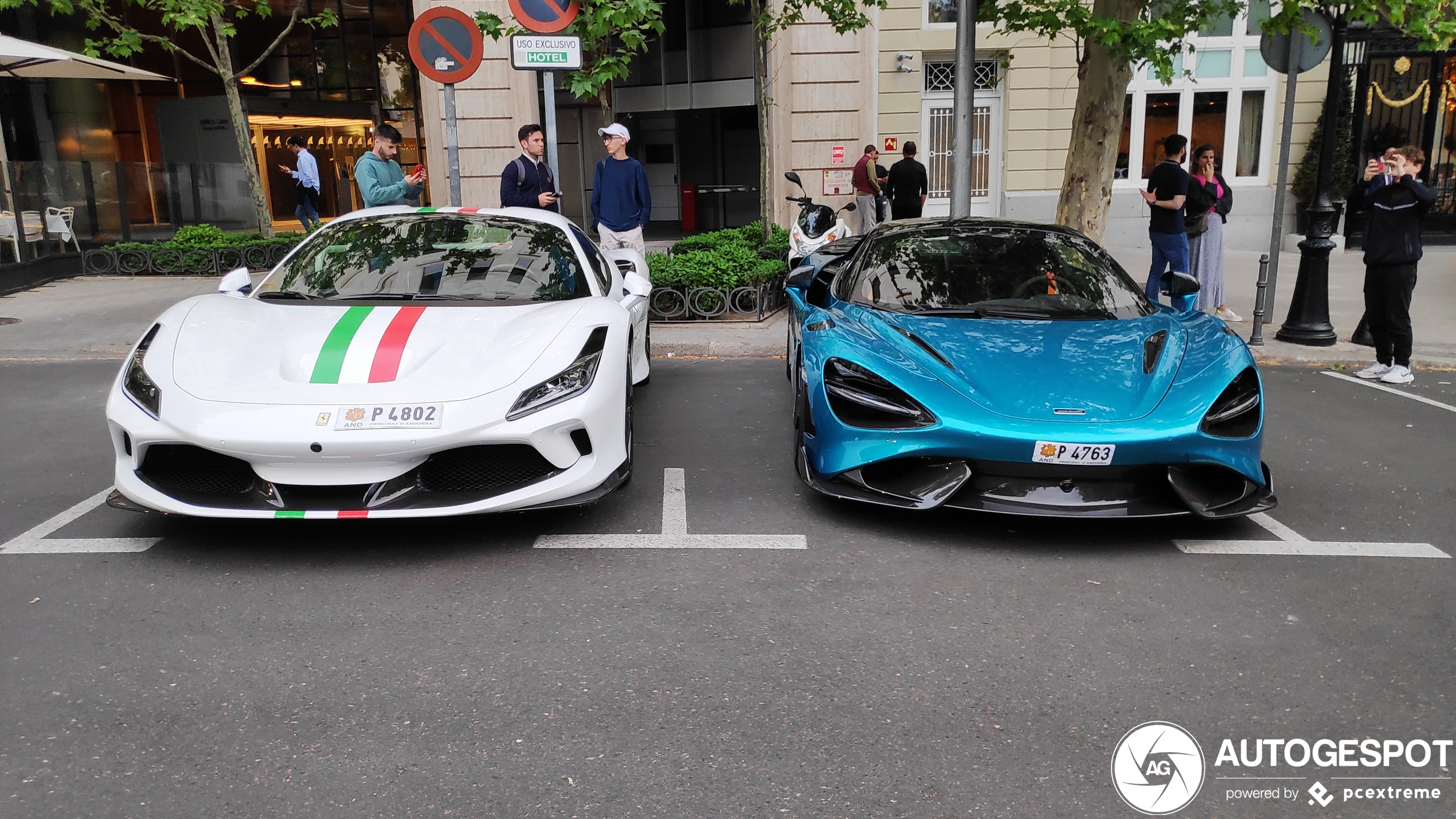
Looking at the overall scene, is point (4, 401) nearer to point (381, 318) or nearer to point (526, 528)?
point (381, 318)

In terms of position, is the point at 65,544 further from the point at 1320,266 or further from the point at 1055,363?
the point at 1320,266

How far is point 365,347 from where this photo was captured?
14.5 ft

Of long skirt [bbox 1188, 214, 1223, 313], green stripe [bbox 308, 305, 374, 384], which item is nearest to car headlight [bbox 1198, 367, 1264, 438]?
green stripe [bbox 308, 305, 374, 384]

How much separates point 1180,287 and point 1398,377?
11.5ft

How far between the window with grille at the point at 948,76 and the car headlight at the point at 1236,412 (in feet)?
51.0

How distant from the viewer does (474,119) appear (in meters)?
18.5

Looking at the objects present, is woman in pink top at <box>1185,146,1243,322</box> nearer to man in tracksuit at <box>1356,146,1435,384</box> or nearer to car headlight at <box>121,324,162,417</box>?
man in tracksuit at <box>1356,146,1435,384</box>

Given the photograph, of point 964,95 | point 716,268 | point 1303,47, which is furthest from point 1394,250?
point 716,268

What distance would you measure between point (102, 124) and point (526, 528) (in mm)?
25745

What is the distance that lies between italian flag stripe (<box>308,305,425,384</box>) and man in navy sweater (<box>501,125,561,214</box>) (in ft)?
16.6

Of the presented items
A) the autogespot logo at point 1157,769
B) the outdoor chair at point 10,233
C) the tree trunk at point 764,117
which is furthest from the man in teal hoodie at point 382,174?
the autogespot logo at point 1157,769


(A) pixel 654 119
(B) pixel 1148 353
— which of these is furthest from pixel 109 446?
(A) pixel 654 119

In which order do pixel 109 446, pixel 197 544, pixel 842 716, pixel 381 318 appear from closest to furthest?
pixel 842 716 → pixel 197 544 → pixel 381 318 → pixel 109 446

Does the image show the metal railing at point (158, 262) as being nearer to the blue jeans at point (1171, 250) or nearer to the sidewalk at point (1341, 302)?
the blue jeans at point (1171, 250)
